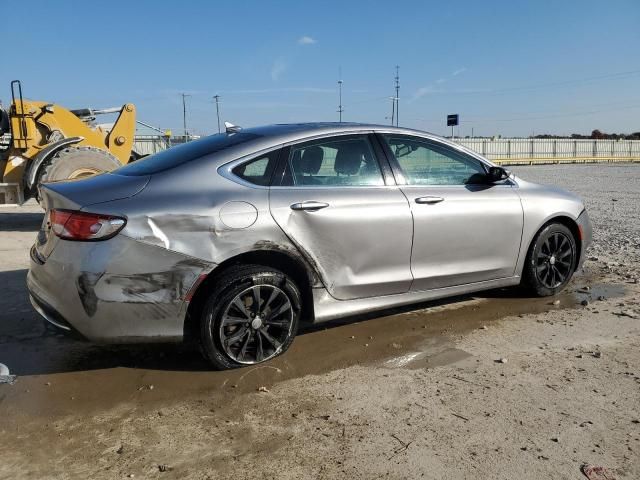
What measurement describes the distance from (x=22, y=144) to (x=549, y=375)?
9.41 m

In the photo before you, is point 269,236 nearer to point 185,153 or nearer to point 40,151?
point 185,153

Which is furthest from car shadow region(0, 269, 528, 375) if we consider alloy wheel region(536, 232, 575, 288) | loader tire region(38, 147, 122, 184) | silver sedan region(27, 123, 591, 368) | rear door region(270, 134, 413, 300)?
loader tire region(38, 147, 122, 184)

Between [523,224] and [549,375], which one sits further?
[523,224]

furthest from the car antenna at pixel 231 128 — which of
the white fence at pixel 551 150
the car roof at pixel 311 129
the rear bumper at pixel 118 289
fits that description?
the white fence at pixel 551 150

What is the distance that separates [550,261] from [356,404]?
9.23 feet

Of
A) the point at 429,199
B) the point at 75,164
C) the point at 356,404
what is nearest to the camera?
the point at 356,404

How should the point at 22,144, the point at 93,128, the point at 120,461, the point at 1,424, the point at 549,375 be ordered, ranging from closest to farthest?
1. the point at 120,461
2. the point at 1,424
3. the point at 549,375
4. the point at 22,144
5. the point at 93,128

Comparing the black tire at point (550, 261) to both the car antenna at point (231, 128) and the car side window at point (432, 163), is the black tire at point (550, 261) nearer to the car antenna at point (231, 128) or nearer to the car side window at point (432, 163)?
the car side window at point (432, 163)

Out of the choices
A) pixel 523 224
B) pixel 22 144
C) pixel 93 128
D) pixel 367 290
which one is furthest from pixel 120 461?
pixel 93 128

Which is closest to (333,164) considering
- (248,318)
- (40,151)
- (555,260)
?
(248,318)

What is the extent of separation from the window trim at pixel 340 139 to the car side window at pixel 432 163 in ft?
0.41

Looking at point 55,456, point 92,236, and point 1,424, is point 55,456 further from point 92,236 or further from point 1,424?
point 92,236

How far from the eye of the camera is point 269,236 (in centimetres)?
345

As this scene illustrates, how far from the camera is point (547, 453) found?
2.56 metres
